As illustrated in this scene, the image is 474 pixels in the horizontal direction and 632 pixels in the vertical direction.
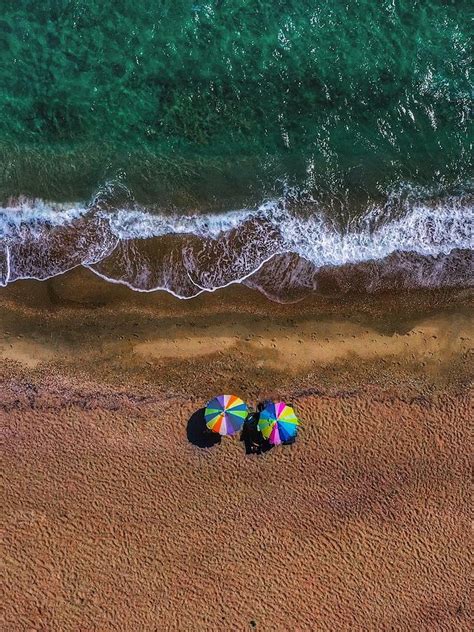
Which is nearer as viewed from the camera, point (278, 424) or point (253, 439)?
point (278, 424)

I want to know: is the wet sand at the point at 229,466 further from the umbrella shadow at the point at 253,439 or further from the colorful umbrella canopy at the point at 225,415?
the colorful umbrella canopy at the point at 225,415

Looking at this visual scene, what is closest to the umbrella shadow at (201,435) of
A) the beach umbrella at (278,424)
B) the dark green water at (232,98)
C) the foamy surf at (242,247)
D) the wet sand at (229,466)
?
the wet sand at (229,466)

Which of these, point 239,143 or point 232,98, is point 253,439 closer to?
point 239,143

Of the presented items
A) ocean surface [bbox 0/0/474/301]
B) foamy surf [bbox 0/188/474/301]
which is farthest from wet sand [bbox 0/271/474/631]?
ocean surface [bbox 0/0/474/301]

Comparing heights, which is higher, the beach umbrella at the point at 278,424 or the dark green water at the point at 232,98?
the dark green water at the point at 232,98

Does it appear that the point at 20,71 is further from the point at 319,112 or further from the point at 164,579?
the point at 164,579

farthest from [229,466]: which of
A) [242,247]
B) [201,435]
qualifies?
[242,247]
